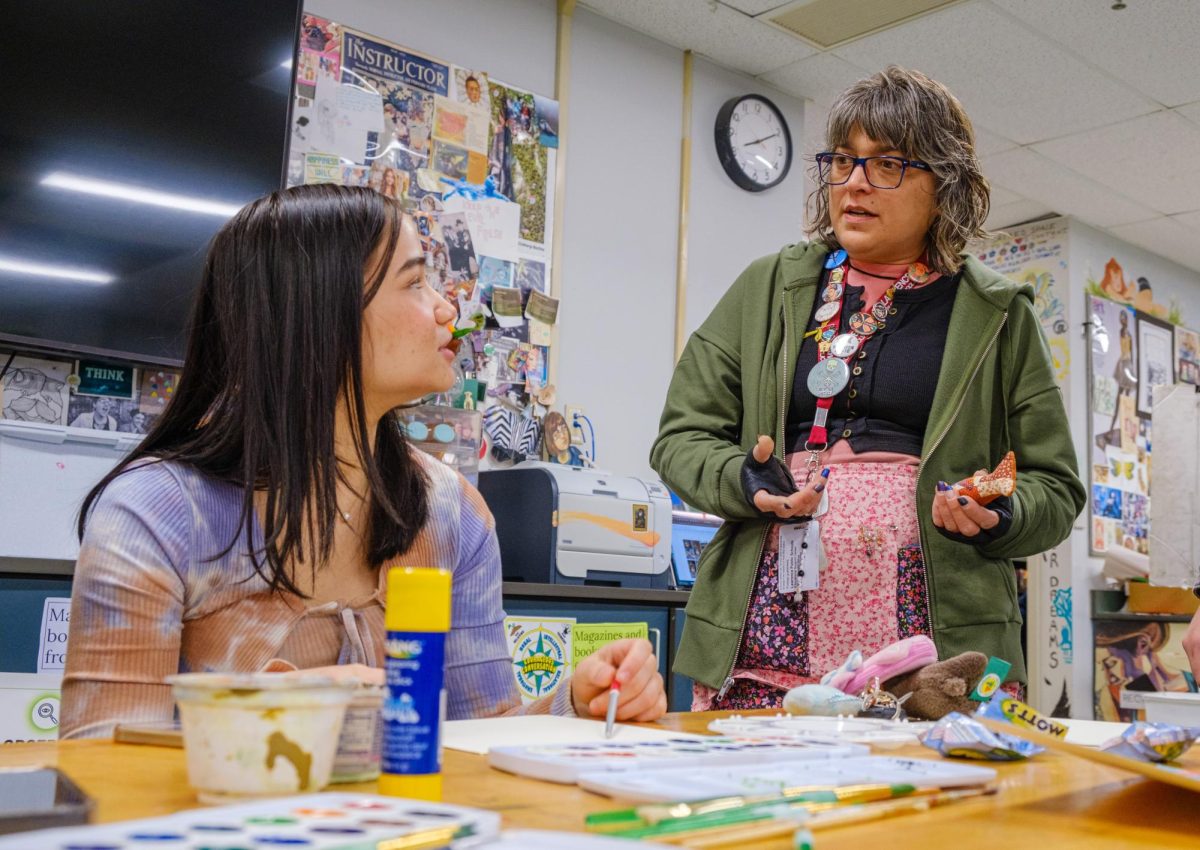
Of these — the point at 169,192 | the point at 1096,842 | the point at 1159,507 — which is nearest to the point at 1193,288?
the point at 1159,507

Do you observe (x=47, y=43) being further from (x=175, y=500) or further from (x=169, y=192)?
(x=175, y=500)

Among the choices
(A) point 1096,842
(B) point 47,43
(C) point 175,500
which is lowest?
(A) point 1096,842

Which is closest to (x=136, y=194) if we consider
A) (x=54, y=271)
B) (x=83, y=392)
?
(x=54, y=271)

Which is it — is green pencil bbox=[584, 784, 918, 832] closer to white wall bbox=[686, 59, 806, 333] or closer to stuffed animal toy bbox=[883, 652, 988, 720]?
stuffed animal toy bbox=[883, 652, 988, 720]

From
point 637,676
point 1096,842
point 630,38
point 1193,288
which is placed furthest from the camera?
point 1193,288

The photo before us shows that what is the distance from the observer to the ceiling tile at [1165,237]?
5539mm

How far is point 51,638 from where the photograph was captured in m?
2.04

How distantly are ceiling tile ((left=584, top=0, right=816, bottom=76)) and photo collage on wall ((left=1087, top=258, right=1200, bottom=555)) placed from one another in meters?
2.43

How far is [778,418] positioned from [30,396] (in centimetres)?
179

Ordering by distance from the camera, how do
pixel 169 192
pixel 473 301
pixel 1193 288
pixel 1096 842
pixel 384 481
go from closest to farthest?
pixel 1096 842 → pixel 384 481 → pixel 169 192 → pixel 473 301 → pixel 1193 288

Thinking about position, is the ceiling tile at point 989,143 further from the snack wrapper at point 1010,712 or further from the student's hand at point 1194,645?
the snack wrapper at point 1010,712

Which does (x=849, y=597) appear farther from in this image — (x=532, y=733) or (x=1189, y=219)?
(x=1189, y=219)

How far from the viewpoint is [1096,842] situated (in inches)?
23.6

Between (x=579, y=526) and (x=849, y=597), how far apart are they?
1.36 meters
